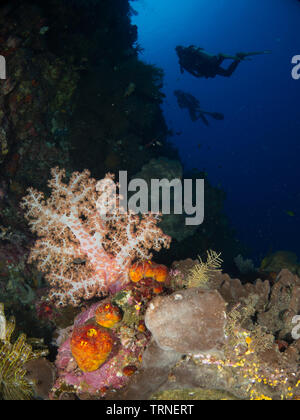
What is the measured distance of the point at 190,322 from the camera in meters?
2.31

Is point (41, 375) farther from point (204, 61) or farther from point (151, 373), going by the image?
point (204, 61)

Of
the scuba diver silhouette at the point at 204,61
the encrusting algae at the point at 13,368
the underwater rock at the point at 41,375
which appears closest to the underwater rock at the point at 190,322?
the underwater rock at the point at 41,375

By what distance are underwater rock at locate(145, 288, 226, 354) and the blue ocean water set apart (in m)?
72.7

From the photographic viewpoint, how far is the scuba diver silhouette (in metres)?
10.9

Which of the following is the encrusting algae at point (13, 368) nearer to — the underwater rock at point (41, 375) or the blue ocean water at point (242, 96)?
the underwater rock at point (41, 375)

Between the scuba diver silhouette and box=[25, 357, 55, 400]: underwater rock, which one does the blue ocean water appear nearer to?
the scuba diver silhouette

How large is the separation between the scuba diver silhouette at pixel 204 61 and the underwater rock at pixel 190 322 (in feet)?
37.0

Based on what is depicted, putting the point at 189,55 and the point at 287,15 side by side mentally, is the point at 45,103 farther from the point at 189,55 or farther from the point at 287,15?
the point at 287,15

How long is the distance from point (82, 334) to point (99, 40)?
367 inches

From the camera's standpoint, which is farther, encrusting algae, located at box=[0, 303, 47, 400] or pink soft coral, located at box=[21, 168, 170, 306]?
pink soft coral, located at box=[21, 168, 170, 306]

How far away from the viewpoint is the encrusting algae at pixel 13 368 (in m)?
2.88

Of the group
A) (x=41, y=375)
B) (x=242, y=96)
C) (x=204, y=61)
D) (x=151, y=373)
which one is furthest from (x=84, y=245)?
(x=242, y=96)

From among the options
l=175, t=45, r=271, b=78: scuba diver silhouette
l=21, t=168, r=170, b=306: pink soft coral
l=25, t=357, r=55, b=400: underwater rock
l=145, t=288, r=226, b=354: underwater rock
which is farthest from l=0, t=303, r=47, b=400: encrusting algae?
l=175, t=45, r=271, b=78: scuba diver silhouette

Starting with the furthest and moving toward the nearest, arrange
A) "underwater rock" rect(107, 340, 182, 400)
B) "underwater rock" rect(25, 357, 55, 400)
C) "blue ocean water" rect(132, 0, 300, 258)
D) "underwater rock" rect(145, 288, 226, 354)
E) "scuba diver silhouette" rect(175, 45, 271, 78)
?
"blue ocean water" rect(132, 0, 300, 258) → "scuba diver silhouette" rect(175, 45, 271, 78) → "underwater rock" rect(25, 357, 55, 400) → "underwater rock" rect(107, 340, 182, 400) → "underwater rock" rect(145, 288, 226, 354)
